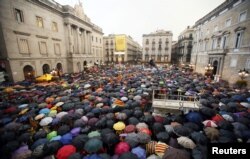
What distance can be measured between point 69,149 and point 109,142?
175cm

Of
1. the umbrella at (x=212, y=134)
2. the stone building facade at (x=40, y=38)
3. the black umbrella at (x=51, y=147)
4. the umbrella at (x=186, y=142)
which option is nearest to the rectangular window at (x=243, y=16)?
the umbrella at (x=212, y=134)

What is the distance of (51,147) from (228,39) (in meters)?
26.6

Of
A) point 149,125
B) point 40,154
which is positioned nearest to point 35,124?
point 40,154

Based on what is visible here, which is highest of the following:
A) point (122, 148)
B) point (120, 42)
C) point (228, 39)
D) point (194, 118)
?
point (120, 42)

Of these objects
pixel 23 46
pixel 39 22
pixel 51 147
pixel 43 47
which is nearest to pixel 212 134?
pixel 51 147

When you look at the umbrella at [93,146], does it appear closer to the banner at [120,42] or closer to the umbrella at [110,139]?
the umbrella at [110,139]

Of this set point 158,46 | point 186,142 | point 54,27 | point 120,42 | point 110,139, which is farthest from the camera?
point 158,46

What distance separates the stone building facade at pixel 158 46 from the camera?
5316cm

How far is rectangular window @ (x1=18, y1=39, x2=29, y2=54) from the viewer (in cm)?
1837

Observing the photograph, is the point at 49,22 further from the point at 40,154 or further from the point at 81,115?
the point at 40,154

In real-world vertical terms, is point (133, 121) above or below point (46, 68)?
below

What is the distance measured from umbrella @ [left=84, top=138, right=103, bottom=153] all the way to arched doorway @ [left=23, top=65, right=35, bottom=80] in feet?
65.7

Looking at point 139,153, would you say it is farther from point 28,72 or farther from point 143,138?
point 28,72

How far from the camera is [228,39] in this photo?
2023 centimetres
